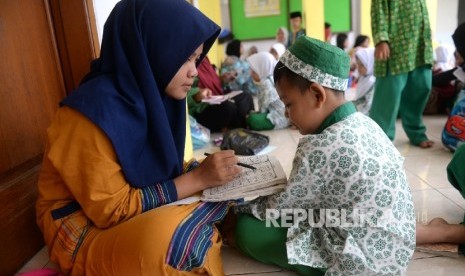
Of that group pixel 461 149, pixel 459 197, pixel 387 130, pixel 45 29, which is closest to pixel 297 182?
pixel 461 149

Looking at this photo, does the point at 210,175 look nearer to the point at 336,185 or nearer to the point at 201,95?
the point at 336,185

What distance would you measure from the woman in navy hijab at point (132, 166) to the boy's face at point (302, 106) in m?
0.21

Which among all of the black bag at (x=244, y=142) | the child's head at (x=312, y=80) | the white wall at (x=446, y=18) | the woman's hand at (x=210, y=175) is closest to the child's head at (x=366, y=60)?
the black bag at (x=244, y=142)

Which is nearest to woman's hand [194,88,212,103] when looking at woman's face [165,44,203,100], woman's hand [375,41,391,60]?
woman's hand [375,41,391,60]

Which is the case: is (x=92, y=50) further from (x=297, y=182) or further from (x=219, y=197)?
(x=297, y=182)

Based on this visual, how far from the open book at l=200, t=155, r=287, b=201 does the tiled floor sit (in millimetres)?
248

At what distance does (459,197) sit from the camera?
1519 mm

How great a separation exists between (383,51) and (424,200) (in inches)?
37.6

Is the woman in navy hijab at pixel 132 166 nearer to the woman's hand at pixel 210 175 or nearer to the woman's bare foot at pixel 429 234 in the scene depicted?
the woman's hand at pixel 210 175

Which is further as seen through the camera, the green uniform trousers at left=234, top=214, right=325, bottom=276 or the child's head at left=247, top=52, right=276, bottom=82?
the child's head at left=247, top=52, right=276, bottom=82

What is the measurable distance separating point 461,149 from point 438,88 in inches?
86.2

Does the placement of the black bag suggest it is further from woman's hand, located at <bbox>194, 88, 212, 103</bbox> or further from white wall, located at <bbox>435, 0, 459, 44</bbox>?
white wall, located at <bbox>435, 0, 459, 44</bbox>

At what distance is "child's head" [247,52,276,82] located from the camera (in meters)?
3.33

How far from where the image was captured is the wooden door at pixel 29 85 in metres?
1.17
